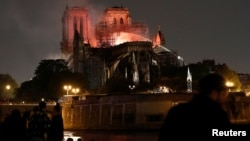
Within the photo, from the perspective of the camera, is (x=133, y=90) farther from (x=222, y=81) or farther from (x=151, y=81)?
(x=222, y=81)

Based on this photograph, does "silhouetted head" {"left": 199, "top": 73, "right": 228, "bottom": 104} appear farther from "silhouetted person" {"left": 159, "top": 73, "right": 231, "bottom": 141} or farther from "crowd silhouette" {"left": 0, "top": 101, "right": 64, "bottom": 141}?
"crowd silhouette" {"left": 0, "top": 101, "right": 64, "bottom": 141}

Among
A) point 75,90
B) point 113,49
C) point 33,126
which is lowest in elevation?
point 33,126

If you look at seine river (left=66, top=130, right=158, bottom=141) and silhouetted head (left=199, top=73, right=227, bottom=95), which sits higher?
silhouetted head (left=199, top=73, right=227, bottom=95)

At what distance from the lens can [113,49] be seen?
12669 cm

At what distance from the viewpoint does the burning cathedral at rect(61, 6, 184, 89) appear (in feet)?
375

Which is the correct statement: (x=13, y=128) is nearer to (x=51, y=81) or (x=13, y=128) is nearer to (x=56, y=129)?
(x=56, y=129)

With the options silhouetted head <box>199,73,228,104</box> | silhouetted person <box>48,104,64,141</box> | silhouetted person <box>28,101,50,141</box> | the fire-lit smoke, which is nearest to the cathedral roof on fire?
the fire-lit smoke

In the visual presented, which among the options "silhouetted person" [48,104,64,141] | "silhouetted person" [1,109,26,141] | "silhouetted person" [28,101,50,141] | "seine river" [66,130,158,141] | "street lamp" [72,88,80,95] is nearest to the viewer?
"silhouetted person" [1,109,26,141]

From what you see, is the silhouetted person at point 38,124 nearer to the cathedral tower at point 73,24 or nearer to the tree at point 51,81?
the tree at point 51,81

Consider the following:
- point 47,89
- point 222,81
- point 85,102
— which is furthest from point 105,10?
point 222,81

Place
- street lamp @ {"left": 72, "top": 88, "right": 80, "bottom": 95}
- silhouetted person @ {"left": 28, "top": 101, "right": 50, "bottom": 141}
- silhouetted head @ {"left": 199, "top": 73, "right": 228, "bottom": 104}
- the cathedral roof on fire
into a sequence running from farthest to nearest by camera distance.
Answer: the cathedral roof on fire < street lamp @ {"left": 72, "top": 88, "right": 80, "bottom": 95} < silhouetted person @ {"left": 28, "top": 101, "right": 50, "bottom": 141} < silhouetted head @ {"left": 199, "top": 73, "right": 228, "bottom": 104}

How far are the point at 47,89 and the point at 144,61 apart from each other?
2405cm

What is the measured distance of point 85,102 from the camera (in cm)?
6881

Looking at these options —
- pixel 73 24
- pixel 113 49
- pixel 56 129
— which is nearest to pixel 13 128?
pixel 56 129
